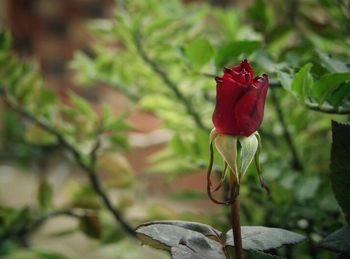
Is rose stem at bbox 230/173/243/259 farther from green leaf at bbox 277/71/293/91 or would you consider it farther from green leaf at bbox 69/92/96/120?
green leaf at bbox 69/92/96/120

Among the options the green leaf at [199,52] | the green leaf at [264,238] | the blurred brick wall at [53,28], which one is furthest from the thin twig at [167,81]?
the blurred brick wall at [53,28]

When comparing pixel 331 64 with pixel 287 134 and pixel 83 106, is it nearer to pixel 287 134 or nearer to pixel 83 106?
pixel 287 134

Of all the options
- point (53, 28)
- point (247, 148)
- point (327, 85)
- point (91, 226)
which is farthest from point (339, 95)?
point (53, 28)

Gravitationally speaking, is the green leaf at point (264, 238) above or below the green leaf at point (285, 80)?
below

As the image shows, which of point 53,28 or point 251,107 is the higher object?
point 53,28

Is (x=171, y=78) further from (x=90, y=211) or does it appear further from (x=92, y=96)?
(x=92, y=96)

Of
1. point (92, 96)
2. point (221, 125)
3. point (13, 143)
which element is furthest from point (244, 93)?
point (92, 96)

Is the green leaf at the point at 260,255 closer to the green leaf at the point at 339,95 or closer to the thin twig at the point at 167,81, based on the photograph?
the green leaf at the point at 339,95
